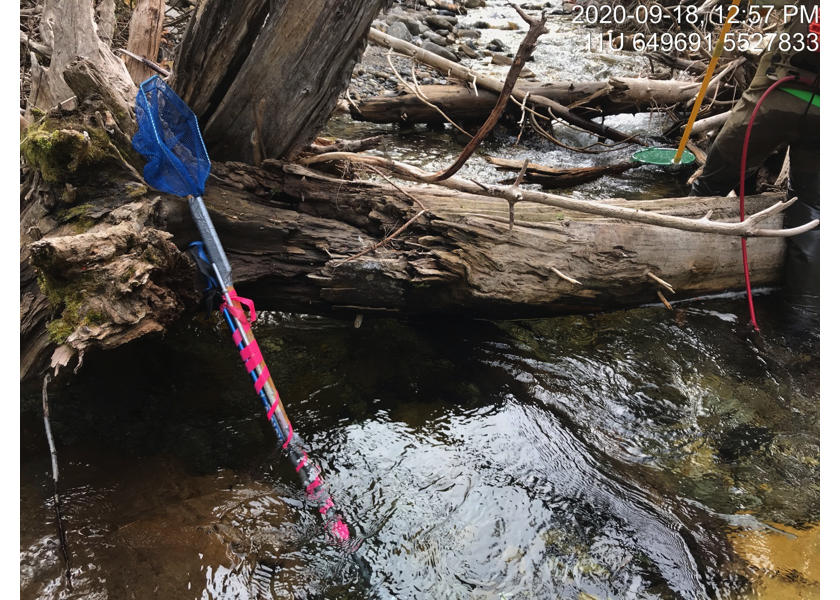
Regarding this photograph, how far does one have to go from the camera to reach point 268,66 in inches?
126

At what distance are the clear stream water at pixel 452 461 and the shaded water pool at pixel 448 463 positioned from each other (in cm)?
1

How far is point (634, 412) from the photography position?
3.36 meters

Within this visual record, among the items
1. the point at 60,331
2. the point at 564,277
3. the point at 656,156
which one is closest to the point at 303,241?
the point at 60,331

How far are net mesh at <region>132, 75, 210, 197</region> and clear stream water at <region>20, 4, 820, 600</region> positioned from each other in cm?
120

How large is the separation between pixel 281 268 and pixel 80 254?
111 cm

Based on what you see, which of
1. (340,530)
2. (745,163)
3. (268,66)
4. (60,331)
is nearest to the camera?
(60,331)

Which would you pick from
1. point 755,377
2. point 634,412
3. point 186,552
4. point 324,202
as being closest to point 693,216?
point 755,377

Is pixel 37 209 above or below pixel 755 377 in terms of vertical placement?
above

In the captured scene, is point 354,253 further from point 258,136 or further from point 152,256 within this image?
point 152,256

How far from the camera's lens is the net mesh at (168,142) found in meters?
2.62

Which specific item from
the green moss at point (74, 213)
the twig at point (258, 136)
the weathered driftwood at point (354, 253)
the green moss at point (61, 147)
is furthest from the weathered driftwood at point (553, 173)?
the green moss at point (74, 213)

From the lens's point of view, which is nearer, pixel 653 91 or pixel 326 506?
pixel 326 506

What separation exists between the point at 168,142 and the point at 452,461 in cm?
228

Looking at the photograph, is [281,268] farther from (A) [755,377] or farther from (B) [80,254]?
(A) [755,377]
